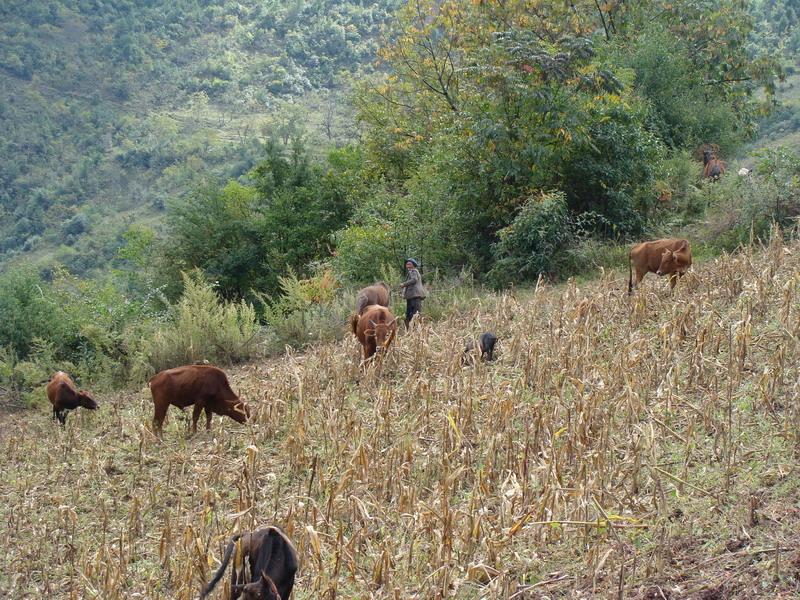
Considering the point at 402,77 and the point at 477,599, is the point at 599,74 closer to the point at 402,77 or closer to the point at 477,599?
the point at 402,77

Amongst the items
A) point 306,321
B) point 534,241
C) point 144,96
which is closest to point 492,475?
point 306,321

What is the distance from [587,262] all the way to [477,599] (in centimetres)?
1246

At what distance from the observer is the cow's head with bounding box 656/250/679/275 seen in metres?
11.9

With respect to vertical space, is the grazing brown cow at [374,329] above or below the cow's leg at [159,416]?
above

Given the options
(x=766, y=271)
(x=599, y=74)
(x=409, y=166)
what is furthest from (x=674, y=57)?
(x=766, y=271)

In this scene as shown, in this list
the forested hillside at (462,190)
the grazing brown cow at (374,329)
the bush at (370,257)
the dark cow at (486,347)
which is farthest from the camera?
the bush at (370,257)

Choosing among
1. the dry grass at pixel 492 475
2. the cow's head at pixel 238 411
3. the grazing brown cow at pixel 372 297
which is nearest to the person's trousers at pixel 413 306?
the grazing brown cow at pixel 372 297

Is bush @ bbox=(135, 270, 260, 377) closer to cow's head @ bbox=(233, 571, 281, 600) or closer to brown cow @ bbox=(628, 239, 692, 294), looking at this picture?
brown cow @ bbox=(628, 239, 692, 294)

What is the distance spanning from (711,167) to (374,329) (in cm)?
1419

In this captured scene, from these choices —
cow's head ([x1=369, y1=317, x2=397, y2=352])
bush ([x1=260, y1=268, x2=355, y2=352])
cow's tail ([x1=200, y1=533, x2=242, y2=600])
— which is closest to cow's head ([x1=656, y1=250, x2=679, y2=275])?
cow's head ([x1=369, y1=317, x2=397, y2=352])

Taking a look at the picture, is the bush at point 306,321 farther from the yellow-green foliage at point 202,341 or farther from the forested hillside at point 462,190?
the yellow-green foliage at point 202,341

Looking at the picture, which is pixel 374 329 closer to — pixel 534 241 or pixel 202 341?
pixel 202 341

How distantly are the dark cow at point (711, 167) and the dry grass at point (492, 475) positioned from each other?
433 inches

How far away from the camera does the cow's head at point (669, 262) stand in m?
11.9
